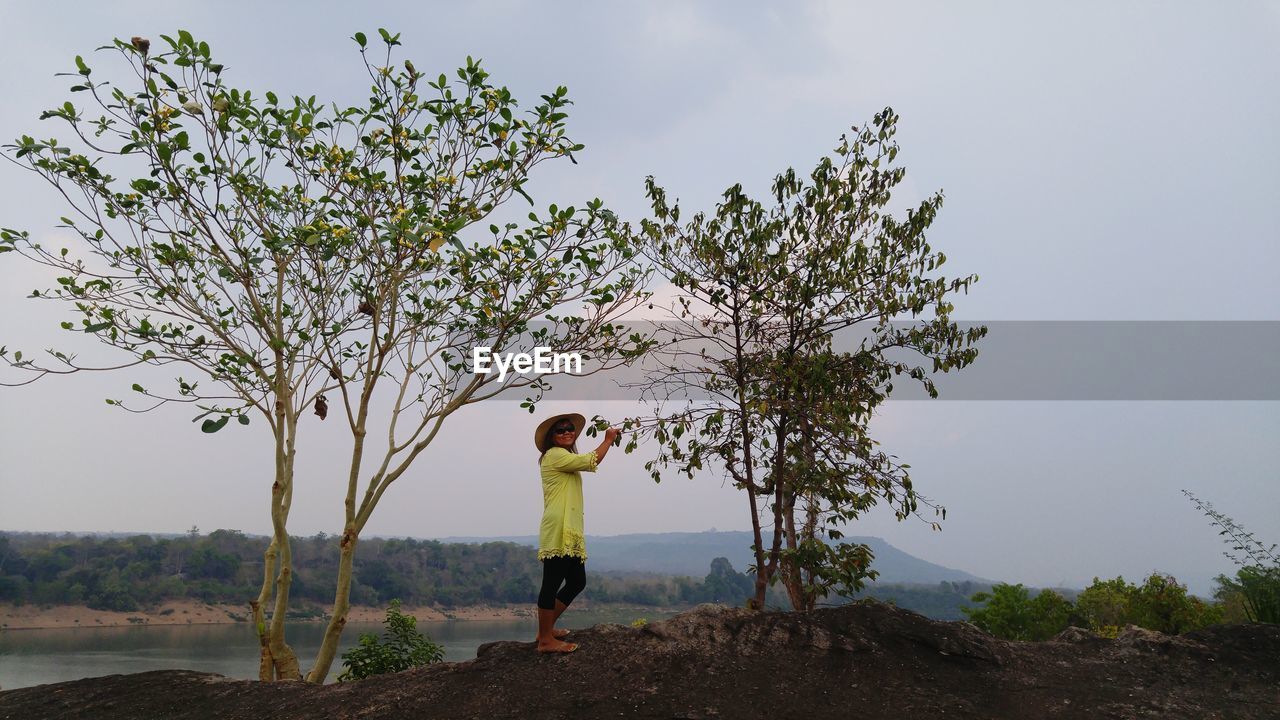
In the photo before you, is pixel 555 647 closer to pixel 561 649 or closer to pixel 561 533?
pixel 561 649

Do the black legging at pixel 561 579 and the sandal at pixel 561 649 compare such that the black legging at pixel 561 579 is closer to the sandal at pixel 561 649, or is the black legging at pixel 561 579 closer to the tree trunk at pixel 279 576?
the sandal at pixel 561 649

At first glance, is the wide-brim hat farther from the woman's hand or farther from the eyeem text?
the eyeem text

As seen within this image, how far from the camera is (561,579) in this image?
5.31 meters

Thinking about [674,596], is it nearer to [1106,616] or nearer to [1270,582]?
[1106,616]

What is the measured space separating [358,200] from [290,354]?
5.58 ft

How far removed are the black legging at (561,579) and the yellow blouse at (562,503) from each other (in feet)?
0.18

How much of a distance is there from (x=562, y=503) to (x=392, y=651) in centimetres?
299

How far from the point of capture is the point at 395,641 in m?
7.12

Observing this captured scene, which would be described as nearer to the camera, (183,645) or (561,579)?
(561,579)

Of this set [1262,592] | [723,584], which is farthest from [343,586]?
[1262,592]

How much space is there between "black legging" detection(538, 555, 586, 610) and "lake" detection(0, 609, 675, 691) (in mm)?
858

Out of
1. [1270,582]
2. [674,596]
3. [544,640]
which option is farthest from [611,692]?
[1270,582]

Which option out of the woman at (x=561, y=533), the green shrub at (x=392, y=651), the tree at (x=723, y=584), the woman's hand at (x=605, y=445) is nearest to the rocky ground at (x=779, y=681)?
the woman at (x=561, y=533)

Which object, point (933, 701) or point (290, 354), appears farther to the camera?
point (290, 354)
